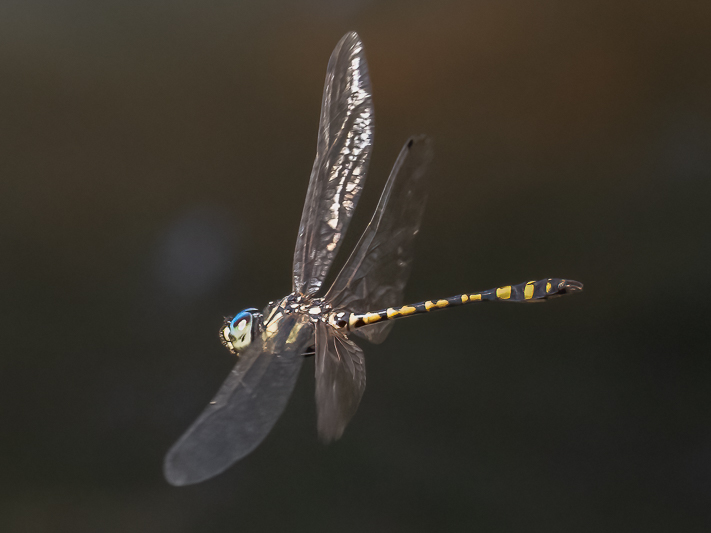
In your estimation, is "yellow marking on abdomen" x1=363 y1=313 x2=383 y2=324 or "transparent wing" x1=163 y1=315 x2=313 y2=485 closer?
"transparent wing" x1=163 y1=315 x2=313 y2=485

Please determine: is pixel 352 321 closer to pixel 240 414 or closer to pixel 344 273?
pixel 344 273

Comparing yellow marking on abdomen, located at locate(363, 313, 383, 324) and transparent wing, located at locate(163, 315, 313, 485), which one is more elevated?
yellow marking on abdomen, located at locate(363, 313, 383, 324)

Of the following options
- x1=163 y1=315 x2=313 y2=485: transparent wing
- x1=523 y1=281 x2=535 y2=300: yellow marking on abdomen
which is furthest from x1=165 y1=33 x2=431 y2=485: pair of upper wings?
x1=523 y1=281 x2=535 y2=300: yellow marking on abdomen

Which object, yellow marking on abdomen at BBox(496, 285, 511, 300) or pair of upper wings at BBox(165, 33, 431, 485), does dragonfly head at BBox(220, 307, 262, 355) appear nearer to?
pair of upper wings at BBox(165, 33, 431, 485)

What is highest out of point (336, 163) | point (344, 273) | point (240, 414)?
point (336, 163)

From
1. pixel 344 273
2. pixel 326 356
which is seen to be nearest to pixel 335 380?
pixel 326 356

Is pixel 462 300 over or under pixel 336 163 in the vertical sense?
under

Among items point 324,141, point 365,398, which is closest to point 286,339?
point 324,141

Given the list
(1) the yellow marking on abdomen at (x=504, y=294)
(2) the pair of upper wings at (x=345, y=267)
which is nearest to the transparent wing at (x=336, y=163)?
(2) the pair of upper wings at (x=345, y=267)

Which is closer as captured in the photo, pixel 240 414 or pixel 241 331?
pixel 240 414
